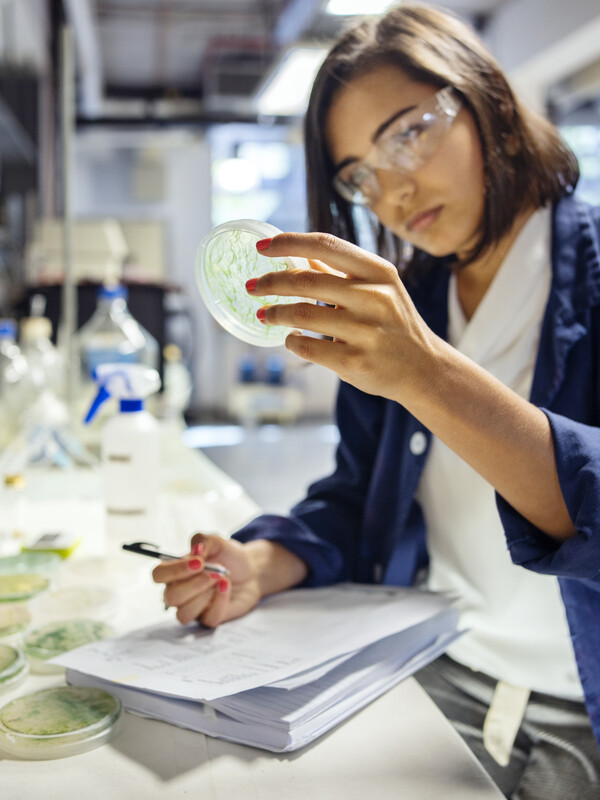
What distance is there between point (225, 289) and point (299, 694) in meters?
0.38

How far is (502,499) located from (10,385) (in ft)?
5.51

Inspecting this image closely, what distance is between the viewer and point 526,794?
2.53ft

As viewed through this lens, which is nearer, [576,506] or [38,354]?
[576,506]

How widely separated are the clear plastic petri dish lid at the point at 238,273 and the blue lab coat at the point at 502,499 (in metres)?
0.29

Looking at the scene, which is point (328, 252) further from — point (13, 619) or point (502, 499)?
point (13, 619)

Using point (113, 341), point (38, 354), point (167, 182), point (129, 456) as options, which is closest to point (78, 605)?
point (129, 456)

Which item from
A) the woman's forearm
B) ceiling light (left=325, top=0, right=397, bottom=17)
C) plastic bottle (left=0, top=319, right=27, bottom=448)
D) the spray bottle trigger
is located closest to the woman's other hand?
the woman's forearm

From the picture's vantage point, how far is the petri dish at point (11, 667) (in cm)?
65

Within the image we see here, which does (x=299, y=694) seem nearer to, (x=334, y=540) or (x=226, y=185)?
(x=334, y=540)

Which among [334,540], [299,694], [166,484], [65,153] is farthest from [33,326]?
[299,694]

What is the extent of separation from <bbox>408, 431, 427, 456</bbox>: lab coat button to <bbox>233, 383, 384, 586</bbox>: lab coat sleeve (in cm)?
11

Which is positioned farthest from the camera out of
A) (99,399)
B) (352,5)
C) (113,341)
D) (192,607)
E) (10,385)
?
(352,5)

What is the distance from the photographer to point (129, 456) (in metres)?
1.08

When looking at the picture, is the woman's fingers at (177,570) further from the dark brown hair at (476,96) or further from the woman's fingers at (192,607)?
the dark brown hair at (476,96)
